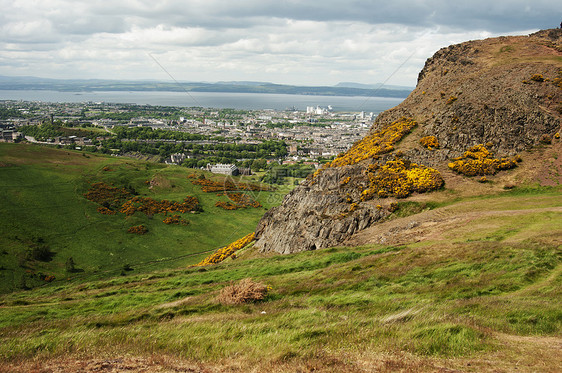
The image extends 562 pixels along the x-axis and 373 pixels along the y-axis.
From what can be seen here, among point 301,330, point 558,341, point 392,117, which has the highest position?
point 392,117

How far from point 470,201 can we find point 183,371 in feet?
92.1

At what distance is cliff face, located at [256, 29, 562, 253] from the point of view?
1305 inches

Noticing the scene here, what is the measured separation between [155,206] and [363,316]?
205 feet

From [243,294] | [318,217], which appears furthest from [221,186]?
[243,294]

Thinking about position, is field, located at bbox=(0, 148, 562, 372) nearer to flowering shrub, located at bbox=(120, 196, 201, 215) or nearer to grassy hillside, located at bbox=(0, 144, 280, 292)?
grassy hillside, located at bbox=(0, 144, 280, 292)

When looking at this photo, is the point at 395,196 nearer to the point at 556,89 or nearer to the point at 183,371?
the point at 556,89

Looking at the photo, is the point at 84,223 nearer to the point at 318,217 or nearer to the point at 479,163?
the point at 318,217

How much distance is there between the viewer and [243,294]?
636 inches

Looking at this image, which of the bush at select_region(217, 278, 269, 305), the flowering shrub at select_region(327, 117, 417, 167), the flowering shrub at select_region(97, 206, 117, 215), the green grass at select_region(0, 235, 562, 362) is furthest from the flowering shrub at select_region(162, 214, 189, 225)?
the bush at select_region(217, 278, 269, 305)

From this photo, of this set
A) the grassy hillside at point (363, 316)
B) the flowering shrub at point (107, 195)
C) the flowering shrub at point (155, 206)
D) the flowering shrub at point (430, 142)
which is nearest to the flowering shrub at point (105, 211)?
the flowering shrub at point (107, 195)

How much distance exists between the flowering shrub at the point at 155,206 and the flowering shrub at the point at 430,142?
4676cm

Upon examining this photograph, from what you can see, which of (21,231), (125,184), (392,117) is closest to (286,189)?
(125,184)

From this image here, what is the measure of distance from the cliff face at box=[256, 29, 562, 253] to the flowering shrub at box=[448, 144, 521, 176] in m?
0.39

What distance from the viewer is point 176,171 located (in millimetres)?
92875
